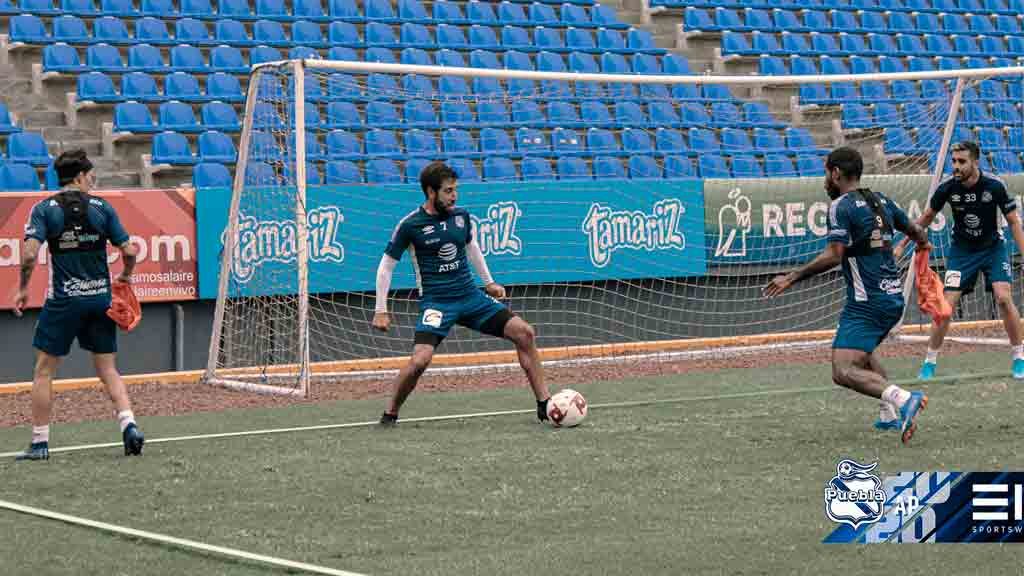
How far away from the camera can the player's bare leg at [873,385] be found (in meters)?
9.48

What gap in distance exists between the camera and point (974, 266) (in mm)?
13797

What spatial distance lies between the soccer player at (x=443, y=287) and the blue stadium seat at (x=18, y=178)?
5.59 meters

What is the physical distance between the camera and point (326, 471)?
30.8 feet

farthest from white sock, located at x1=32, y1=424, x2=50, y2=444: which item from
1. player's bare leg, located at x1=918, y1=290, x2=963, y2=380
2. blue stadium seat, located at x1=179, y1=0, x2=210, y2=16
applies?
blue stadium seat, located at x1=179, y1=0, x2=210, y2=16

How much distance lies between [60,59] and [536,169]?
5674 millimetres

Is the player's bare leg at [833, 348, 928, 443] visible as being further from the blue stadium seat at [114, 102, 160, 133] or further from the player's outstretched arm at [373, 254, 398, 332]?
the blue stadium seat at [114, 102, 160, 133]

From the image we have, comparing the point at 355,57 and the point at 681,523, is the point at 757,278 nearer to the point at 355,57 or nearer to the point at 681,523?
the point at 355,57

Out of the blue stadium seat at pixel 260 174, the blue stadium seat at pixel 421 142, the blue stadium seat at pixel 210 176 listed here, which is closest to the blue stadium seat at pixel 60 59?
the blue stadium seat at pixel 210 176

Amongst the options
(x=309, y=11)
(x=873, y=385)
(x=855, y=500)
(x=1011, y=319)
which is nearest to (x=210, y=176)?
(x=309, y=11)

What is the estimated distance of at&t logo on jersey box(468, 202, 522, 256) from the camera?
16391mm

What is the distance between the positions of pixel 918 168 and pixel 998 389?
7.23 metres

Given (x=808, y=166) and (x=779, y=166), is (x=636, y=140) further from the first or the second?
(x=808, y=166)

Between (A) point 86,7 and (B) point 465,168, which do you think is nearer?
(B) point 465,168

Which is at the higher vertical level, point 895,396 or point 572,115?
point 572,115
